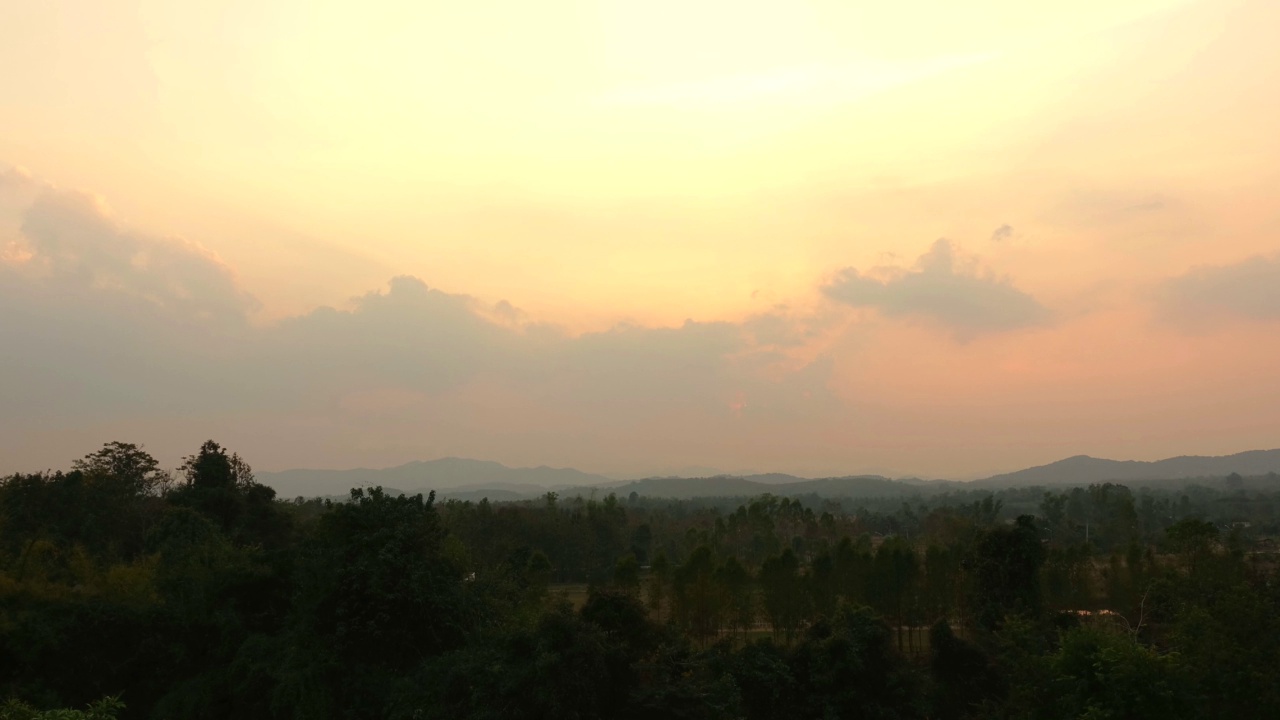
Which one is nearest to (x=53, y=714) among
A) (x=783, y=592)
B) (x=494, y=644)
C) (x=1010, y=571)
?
(x=494, y=644)

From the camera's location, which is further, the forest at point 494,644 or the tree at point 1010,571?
the tree at point 1010,571

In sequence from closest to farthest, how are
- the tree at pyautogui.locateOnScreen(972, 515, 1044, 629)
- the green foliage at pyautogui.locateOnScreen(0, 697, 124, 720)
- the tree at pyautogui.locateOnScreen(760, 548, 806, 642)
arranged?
the green foliage at pyautogui.locateOnScreen(0, 697, 124, 720)
the tree at pyautogui.locateOnScreen(972, 515, 1044, 629)
the tree at pyautogui.locateOnScreen(760, 548, 806, 642)

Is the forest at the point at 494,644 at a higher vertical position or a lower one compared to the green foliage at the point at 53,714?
lower

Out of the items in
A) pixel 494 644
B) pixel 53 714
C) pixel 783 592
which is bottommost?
pixel 783 592

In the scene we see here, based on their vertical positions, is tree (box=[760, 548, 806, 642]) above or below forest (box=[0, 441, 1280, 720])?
below

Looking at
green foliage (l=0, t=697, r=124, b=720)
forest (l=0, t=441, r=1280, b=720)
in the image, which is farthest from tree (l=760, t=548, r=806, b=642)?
green foliage (l=0, t=697, r=124, b=720)

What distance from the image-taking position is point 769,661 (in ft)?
69.8

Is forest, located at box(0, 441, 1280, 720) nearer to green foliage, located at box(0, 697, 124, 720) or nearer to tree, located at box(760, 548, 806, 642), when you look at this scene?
green foliage, located at box(0, 697, 124, 720)

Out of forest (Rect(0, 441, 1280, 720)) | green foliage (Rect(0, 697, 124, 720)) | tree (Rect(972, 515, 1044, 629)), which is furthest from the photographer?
tree (Rect(972, 515, 1044, 629))

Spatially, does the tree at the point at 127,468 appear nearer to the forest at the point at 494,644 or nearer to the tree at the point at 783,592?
the forest at the point at 494,644

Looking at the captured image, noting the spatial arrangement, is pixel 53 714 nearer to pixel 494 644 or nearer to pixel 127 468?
pixel 494 644

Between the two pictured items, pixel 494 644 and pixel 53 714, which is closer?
pixel 53 714

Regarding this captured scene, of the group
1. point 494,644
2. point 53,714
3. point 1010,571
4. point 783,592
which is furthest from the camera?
point 783,592

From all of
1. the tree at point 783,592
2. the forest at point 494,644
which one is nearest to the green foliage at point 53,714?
the forest at point 494,644
